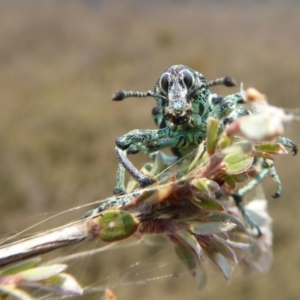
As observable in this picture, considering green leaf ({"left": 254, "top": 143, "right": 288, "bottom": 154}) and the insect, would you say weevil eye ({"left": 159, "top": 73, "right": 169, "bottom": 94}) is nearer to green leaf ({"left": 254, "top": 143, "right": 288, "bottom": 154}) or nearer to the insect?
the insect

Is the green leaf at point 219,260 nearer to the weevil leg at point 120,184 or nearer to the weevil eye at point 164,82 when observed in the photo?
the weevil leg at point 120,184

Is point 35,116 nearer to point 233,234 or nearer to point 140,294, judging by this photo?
point 140,294

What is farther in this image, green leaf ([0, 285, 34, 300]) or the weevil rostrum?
the weevil rostrum

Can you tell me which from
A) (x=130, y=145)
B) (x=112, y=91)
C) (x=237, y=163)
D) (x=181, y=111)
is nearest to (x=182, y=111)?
(x=181, y=111)

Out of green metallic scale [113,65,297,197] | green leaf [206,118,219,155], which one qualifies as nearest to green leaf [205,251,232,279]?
green leaf [206,118,219,155]

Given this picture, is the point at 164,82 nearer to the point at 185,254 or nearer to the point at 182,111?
the point at 182,111

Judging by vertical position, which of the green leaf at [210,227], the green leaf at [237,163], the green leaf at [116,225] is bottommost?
the green leaf at [210,227]

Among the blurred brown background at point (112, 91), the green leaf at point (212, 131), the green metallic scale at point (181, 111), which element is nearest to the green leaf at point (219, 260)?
the green leaf at point (212, 131)
